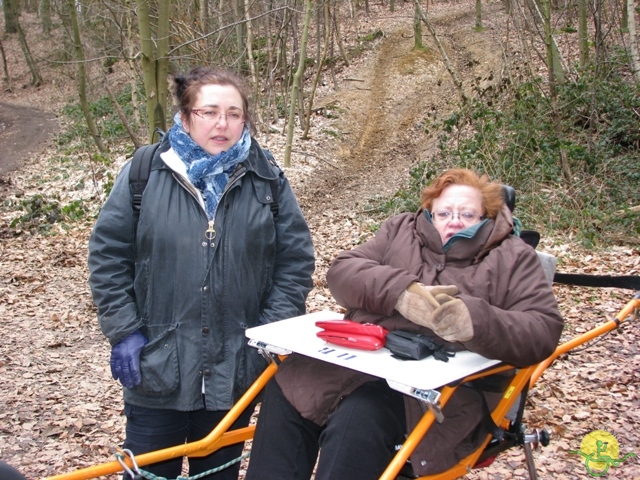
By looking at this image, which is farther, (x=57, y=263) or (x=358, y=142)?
(x=358, y=142)

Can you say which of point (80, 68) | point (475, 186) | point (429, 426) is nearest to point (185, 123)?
point (475, 186)

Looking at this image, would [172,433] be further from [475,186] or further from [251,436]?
[475,186]

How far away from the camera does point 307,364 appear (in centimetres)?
277

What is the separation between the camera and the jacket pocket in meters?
2.60

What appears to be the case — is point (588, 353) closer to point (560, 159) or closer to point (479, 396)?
point (479, 396)

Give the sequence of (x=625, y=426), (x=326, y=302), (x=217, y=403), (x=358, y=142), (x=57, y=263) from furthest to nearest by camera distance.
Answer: (x=358, y=142) < (x=57, y=263) < (x=326, y=302) < (x=625, y=426) < (x=217, y=403)

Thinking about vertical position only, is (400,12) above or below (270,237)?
above

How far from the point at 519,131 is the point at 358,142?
6.61m

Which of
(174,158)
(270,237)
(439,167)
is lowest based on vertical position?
(439,167)

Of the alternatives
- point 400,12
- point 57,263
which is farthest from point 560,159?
point 400,12

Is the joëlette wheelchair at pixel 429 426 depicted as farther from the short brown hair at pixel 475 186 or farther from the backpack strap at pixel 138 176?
the backpack strap at pixel 138 176

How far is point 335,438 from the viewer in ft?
8.07

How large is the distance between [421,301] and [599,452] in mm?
2239

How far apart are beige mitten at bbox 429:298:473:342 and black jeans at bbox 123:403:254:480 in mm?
991
